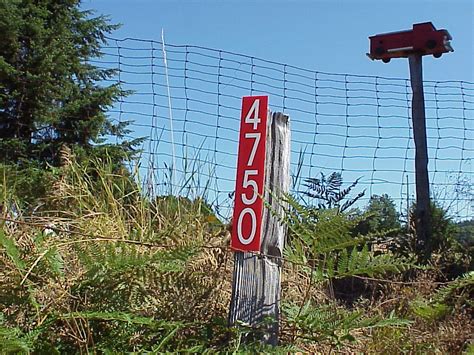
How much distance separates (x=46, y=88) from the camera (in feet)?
20.3

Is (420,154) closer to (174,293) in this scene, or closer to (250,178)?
(250,178)

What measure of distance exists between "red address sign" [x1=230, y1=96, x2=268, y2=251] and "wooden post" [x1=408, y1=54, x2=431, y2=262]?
2097 mm

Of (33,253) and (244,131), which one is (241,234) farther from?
(33,253)

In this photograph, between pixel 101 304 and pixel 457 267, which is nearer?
pixel 101 304

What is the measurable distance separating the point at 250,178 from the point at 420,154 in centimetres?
258

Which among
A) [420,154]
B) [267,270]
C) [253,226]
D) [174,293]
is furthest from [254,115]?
[420,154]

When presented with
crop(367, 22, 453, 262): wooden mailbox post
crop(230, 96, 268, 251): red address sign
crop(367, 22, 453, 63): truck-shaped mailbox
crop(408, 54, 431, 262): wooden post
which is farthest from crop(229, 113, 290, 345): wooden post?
crop(367, 22, 453, 63): truck-shaped mailbox

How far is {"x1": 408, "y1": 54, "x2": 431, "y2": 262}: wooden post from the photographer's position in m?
3.71

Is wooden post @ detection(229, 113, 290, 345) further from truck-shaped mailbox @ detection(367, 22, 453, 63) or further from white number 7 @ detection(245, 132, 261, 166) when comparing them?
truck-shaped mailbox @ detection(367, 22, 453, 63)

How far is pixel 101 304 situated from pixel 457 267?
2143 millimetres

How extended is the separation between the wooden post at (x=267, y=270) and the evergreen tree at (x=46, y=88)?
3.70 metres

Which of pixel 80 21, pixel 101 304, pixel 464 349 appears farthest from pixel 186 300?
pixel 80 21

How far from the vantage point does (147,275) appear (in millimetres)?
1841

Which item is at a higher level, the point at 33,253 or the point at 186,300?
the point at 33,253
